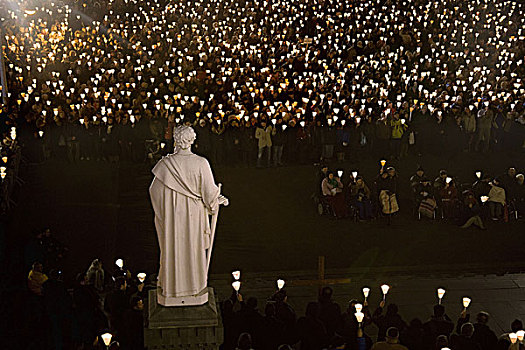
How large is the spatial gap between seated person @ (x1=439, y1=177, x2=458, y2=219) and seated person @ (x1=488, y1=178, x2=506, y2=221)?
0.75 metres

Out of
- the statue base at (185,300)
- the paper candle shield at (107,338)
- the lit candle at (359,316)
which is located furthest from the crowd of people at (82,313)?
the lit candle at (359,316)

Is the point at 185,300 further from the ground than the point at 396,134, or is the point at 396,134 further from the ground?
the point at 396,134

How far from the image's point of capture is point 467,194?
62.0 feet

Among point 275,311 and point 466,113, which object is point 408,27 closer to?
point 466,113

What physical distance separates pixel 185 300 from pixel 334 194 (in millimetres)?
9719

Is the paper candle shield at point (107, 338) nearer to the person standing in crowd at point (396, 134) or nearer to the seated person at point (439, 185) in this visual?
the seated person at point (439, 185)

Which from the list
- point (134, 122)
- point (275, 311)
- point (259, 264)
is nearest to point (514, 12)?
point (134, 122)

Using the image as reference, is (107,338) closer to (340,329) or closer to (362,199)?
(340,329)

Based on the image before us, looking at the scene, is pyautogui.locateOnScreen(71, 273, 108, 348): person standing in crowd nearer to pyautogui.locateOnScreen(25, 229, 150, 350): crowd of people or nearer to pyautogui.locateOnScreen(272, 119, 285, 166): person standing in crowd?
pyautogui.locateOnScreen(25, 229, 150, 350): crowd of people

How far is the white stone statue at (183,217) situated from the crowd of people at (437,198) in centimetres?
914

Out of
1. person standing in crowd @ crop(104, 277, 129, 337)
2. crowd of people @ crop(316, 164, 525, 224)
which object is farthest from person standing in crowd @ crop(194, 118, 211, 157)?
person standing in crowd @ crop(104, 277, 129, 337)

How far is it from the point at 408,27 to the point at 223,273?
2137 cm

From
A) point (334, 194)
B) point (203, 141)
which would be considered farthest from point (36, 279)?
point (203, 141)

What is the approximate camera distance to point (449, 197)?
19.1m
